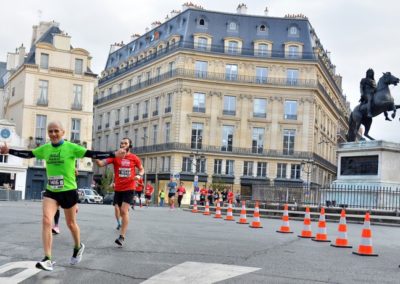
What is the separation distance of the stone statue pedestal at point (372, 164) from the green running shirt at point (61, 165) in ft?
56.2

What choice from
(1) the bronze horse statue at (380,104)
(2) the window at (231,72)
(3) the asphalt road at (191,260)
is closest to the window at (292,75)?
(2) the window at (231,72)

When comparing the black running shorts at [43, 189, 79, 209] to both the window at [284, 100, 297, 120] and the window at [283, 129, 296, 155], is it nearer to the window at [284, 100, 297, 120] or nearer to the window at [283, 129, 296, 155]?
the window at [283, 129, 296, 155]

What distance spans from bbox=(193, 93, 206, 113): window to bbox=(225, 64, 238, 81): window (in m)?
3.36

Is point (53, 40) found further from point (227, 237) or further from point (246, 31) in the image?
point (227, 237)

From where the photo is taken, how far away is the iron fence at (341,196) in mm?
22406

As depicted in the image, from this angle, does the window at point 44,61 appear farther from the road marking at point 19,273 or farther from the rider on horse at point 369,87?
the road marking at point 19,273

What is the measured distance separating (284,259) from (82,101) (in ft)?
161

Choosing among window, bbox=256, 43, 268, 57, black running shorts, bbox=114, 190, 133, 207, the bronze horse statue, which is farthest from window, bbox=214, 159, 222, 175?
black running shorts, bbox=114, 190, 133, 207

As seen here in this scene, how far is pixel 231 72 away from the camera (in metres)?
66.0

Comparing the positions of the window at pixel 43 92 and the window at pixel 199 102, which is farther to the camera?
the window at pixel 199 102

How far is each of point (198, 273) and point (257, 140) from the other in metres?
58.9

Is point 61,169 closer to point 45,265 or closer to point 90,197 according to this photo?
point 45,265

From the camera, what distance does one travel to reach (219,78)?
215ft

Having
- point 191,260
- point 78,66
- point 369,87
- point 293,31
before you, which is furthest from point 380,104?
point 293,31
